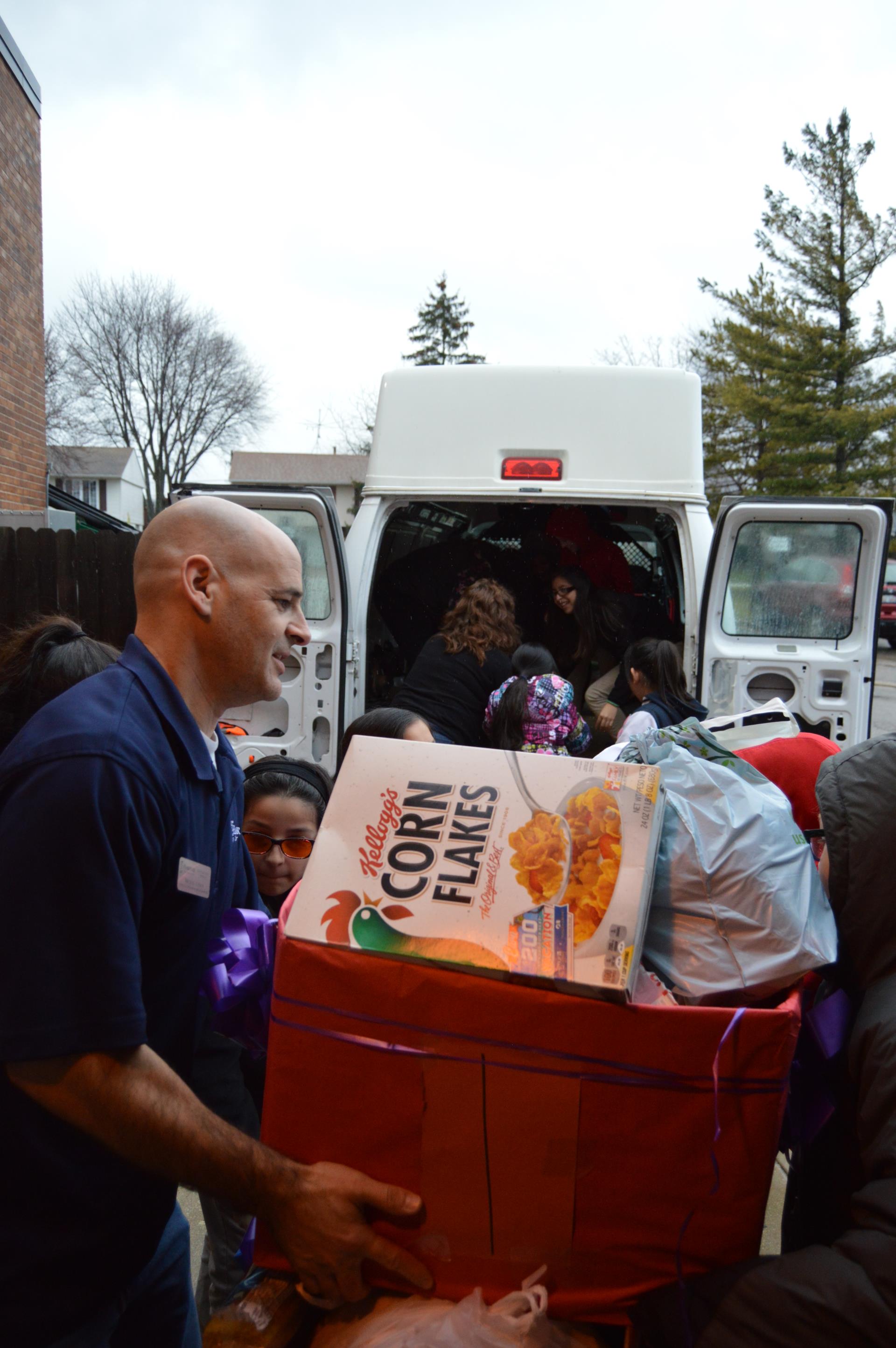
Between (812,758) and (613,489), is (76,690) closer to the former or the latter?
(812,758)

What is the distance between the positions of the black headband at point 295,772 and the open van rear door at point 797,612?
249 cm

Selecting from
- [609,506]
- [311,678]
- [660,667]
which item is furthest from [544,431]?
[311,678]

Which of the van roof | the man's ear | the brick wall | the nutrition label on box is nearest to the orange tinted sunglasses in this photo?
the man's ear

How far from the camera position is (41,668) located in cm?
220

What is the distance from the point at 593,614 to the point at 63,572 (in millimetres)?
5632

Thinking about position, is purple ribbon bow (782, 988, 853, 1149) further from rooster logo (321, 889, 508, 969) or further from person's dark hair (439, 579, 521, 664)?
person's dark hair (439, 579, 521, 664)

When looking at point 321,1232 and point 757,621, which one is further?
point 757,621

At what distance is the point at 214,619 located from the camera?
143cm

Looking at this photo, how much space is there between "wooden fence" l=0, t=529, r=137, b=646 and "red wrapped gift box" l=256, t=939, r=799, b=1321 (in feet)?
26.9

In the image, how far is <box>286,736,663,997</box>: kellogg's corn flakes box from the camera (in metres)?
1.08

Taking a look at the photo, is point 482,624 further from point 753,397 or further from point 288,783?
point 753,397

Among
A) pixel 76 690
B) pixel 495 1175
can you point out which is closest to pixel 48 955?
pixel 76 690

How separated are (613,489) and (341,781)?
147 inches

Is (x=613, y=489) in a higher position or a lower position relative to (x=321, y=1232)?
higher
